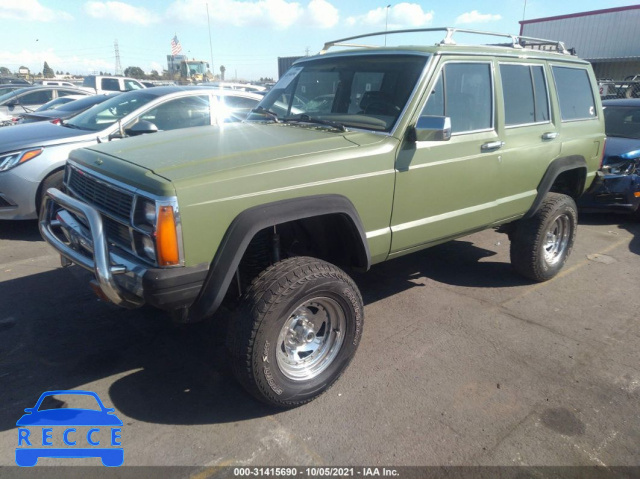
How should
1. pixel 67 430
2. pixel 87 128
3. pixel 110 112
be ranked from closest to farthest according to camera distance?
pixel 67 430 → pixel 87 128 → pixel 110 112

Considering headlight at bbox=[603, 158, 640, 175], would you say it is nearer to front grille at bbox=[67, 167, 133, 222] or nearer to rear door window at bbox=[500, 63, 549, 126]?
rear door window at bbox=[500, 63, 549, 126]

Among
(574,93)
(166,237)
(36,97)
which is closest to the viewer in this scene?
(166,237)

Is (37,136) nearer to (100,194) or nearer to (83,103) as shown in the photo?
(83,103)

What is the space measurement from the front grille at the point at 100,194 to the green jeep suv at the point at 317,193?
0.01 m

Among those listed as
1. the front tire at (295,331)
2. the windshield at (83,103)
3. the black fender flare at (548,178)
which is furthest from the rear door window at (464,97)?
the windshield at (83,103)

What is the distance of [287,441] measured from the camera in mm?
2623

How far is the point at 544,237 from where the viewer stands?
454cm

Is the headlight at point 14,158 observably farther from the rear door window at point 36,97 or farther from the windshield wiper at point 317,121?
the rear door window at point 36,97

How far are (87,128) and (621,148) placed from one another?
7.37 meters

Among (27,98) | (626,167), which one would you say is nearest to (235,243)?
(626,167)

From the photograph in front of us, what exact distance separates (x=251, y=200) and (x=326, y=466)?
143 cm

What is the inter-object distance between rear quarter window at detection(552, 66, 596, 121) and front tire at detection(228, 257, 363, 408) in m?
3.13

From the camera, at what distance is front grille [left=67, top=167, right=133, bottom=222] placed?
2608mm

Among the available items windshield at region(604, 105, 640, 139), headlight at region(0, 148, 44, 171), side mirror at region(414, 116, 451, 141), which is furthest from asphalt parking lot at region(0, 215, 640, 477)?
windshield at region(604, 105, 640, 139)
